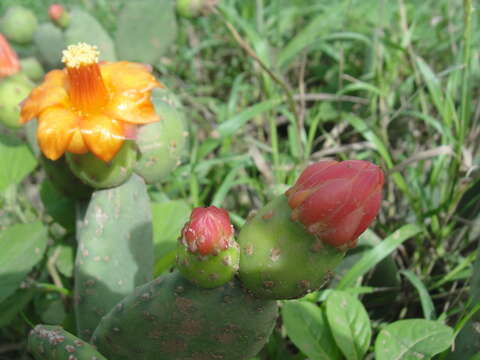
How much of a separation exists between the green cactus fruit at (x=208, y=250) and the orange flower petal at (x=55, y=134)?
299mm

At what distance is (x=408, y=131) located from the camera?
63.5 inches

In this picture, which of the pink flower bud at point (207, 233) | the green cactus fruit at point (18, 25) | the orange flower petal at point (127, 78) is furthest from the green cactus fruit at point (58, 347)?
the green cactus fruit at point (18, 25)

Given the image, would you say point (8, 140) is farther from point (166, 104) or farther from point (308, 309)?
point (308, 309)

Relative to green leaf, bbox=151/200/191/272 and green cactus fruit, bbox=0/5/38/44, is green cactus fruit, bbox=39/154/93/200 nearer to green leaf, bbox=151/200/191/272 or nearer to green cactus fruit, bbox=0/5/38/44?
green leaf, bbox=151/200/191/272

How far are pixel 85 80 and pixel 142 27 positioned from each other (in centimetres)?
82

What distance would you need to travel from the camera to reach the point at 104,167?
0.91m

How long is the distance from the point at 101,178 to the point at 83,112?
111 millimetres

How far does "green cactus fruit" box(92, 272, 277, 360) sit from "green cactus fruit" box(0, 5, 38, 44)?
1143 millimetres

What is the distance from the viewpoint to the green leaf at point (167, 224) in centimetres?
114

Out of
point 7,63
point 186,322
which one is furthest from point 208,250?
point 7,63

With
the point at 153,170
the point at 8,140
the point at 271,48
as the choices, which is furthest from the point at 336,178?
the point at 271,48

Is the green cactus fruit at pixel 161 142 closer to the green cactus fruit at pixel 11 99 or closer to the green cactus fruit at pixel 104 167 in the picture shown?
the green cactus fruit at pixel 104 167

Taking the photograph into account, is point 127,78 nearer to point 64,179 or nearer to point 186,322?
point 64,179

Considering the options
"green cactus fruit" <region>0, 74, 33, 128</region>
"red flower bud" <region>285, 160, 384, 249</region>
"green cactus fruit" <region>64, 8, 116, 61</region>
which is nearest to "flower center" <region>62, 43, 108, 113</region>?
"green cactus fruit" <region>0, 74, 33, 128</region>
